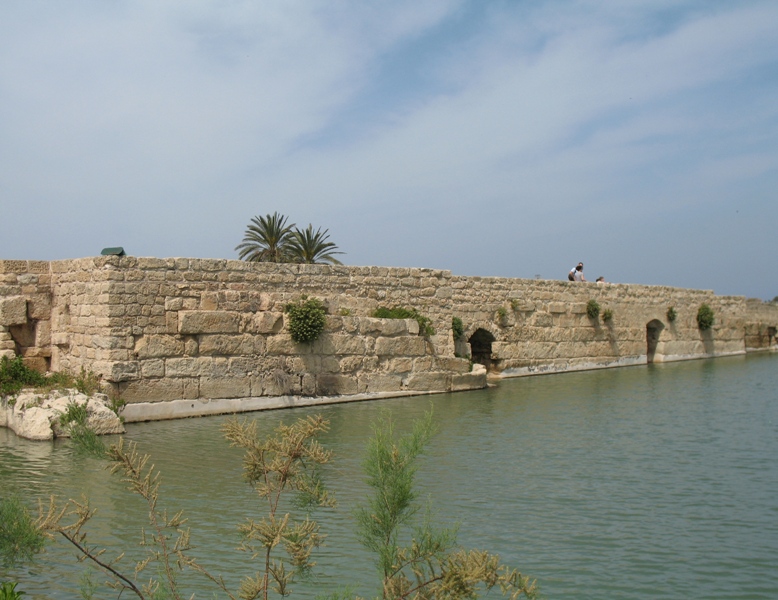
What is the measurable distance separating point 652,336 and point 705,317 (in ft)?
7.53

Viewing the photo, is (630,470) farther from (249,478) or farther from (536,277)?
(536,277)

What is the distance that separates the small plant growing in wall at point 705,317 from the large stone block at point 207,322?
57.4 feet

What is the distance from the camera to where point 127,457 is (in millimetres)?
4059

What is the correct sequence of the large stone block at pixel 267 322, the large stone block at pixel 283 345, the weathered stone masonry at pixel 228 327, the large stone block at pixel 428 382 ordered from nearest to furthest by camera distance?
the weathered stone masonry at pixel 228 327 < the large stone block at pixel 267 322 < the large stone block at pixel 283 345 < the large stone block at pixel 428 382

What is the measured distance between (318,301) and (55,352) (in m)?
4.43

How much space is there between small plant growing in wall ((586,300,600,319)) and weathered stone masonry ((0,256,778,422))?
4043 millimetres

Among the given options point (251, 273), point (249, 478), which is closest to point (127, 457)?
point (249, 478)

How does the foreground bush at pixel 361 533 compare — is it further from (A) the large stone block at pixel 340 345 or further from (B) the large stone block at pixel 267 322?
(A) the large stone block at pixel 340 345

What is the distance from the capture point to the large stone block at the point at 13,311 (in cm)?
1212

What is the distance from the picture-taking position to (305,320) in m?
13.3

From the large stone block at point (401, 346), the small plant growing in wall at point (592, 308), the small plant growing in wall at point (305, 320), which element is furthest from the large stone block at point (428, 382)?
the small plant growing in wall at point (592, 308)

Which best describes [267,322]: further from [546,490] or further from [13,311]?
[546,490]

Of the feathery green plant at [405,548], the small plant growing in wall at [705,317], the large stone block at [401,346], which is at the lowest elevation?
the feathery green plant at [405,548]

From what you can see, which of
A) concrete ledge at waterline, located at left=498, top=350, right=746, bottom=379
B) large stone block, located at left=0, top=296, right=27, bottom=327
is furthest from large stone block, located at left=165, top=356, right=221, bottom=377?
concrete ledge at waterline, located at left=498, top=350, right=746, bottom=379
